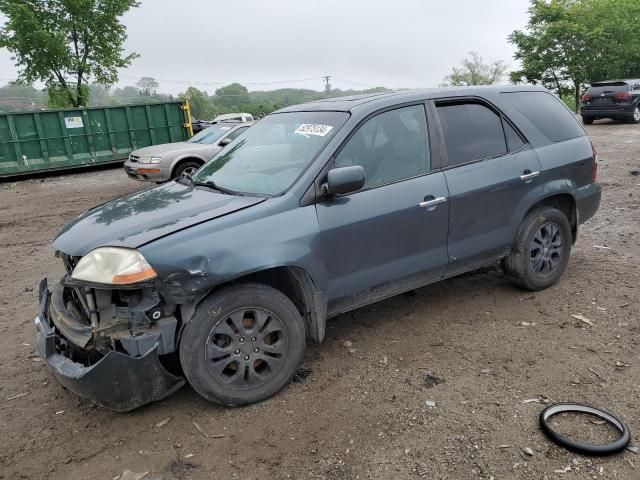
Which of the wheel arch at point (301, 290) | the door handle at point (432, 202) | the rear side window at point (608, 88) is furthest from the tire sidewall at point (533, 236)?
the rear side window at point (608, 88)

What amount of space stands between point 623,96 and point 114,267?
1992 centimetres

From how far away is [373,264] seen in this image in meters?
3.32

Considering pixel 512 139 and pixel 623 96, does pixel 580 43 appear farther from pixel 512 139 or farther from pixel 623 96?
pixel 512 139

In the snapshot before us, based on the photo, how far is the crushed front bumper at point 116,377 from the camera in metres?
2.58

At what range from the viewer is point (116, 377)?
8.55ft

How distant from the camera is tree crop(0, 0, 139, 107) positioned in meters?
22.4

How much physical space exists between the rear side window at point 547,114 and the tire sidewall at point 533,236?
2.11 ft

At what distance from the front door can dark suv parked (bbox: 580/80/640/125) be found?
17.8 metres

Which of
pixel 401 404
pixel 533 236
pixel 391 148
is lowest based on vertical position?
pixel 401 404

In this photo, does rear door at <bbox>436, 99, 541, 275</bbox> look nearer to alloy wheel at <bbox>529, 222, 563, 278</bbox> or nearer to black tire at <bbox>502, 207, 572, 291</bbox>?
black tire at <bbox>502, 207, 572, 291</bbox>

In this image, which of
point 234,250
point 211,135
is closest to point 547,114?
point 234,250

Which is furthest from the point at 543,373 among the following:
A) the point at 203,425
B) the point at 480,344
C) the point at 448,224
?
the point at 203,425

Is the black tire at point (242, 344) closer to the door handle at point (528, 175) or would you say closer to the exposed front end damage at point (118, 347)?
the exposed front end damage at point (118, 347)

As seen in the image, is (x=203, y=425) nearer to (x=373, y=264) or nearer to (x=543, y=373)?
(x=373, y=264)
